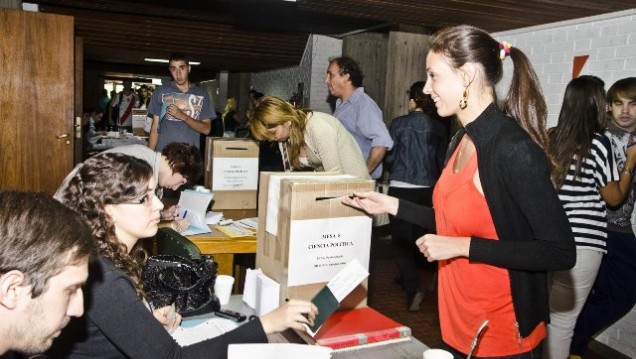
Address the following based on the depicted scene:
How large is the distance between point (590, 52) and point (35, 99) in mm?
4488

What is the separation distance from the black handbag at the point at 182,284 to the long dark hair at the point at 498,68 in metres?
1.06

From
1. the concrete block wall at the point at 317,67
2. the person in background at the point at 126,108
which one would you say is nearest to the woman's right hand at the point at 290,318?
the concrete block wall at the point at 317,67

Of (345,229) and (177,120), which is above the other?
(177,120)

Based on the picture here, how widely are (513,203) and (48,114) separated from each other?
4344 millimetres

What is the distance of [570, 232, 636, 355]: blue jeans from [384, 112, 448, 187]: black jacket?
4.80 ft

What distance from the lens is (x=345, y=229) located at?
1715 mm

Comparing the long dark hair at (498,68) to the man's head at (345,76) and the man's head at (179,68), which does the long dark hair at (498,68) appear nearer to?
the man's head at (345,76)

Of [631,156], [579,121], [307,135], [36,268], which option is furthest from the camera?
[307,135]

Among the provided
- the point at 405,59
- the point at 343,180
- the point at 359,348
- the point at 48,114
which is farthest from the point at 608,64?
the point at 48,114

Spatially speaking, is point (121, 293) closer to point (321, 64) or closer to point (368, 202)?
point (368, 202)

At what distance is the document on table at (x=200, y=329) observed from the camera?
1603 millimetres

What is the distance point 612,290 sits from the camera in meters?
3.08

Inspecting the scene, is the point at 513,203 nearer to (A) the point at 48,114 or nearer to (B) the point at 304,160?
(B) the point at 304,160

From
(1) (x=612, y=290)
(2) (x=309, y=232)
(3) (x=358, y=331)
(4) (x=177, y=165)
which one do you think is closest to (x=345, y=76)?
(4) (x=177, y=165)
